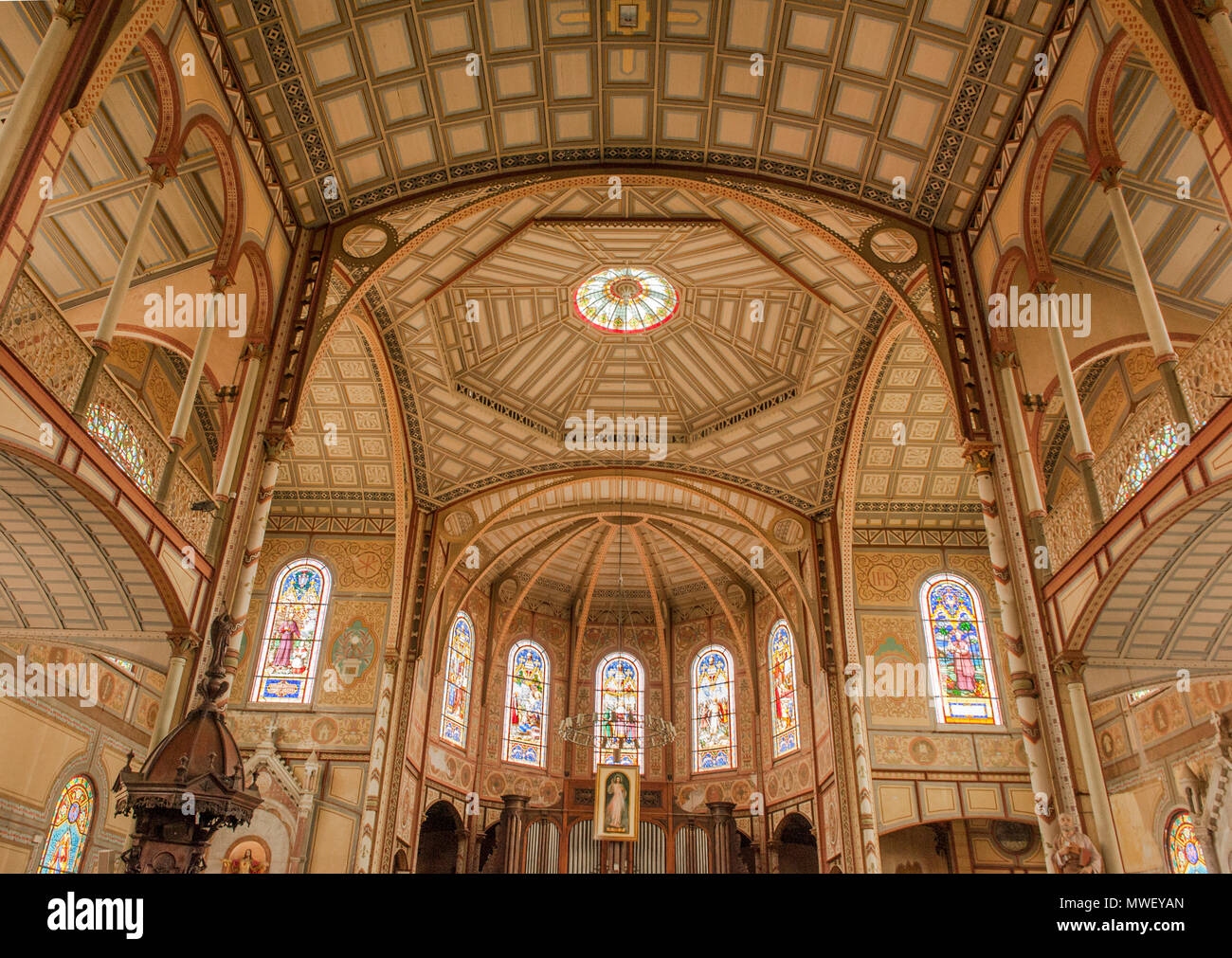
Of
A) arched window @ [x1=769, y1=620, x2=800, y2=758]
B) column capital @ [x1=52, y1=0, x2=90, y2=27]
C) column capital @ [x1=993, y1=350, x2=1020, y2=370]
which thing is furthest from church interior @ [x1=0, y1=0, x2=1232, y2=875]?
column capital @ [x1=993, y1=350, x2=1020, y2=370]

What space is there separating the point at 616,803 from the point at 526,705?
443 centimetres

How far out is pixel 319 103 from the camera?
1198 centimetres

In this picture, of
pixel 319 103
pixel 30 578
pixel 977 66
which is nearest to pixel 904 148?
pixel 977 66

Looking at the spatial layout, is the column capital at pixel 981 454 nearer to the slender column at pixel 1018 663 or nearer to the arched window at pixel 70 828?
the slender column at pixel 1018 663

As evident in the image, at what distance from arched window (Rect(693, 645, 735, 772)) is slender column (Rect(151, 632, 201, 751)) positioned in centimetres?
1687

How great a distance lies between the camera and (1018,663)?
10180mm

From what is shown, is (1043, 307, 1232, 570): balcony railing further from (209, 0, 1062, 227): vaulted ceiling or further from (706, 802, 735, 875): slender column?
(706, 802, 735, 875): slender column

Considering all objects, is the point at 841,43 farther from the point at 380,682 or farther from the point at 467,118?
the point at 380,682

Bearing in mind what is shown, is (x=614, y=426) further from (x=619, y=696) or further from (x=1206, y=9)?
(x=1206, y=9)

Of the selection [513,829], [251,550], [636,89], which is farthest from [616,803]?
[636,89]

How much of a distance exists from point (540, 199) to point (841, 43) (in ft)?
19.2

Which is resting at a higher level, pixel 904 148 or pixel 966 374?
pixel 904 148

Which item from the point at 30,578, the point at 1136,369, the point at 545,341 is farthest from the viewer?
the point at 545,341

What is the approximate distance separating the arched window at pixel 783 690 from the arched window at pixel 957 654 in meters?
3.39
